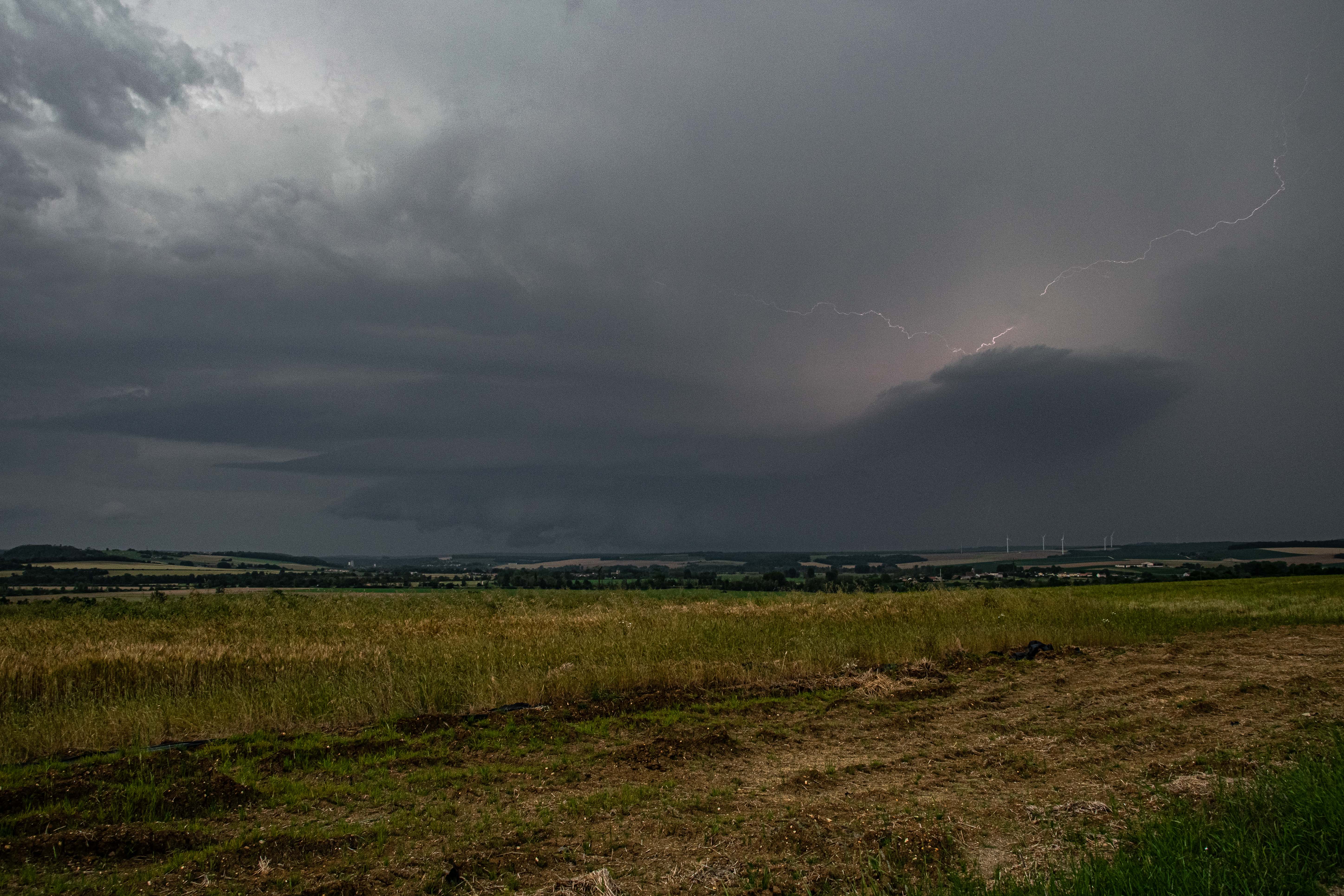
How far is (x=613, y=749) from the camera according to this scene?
9.55 meters

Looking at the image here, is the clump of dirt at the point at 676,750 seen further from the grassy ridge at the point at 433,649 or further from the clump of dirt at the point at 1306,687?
the clump of dirt at the point at 1306,687

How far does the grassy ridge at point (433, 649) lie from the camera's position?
11.3 metres

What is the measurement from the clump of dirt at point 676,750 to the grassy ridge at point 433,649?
10.9 ft

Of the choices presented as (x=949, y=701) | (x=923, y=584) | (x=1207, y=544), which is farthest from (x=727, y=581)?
(x=1207, y=544)

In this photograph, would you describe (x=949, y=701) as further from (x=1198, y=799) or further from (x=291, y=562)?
(x=291, y=562)

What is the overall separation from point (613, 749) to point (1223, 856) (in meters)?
6.54

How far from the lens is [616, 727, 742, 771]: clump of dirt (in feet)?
29.1

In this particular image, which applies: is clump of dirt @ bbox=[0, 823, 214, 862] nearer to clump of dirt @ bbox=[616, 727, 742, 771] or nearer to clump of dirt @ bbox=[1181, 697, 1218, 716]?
clump of dirt @ bbox=[616, 727, 742, 771]

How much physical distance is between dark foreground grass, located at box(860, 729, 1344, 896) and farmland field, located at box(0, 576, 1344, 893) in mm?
405

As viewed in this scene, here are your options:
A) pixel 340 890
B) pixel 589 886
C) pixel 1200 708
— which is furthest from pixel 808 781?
pixel 1200 708

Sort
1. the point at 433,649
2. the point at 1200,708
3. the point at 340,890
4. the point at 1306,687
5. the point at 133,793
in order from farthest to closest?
the point at 433,649 → the point at 1306,687 → the point at 1200,708 → the point at 133,793 → the point at 340,890

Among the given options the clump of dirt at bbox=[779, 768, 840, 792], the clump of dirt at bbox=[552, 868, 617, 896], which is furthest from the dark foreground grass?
the clump of dirt at bbox=[779, 768, 840, 792]

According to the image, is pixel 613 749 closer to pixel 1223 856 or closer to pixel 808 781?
pixel 808 781

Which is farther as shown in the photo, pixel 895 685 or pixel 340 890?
pixel 895 685
